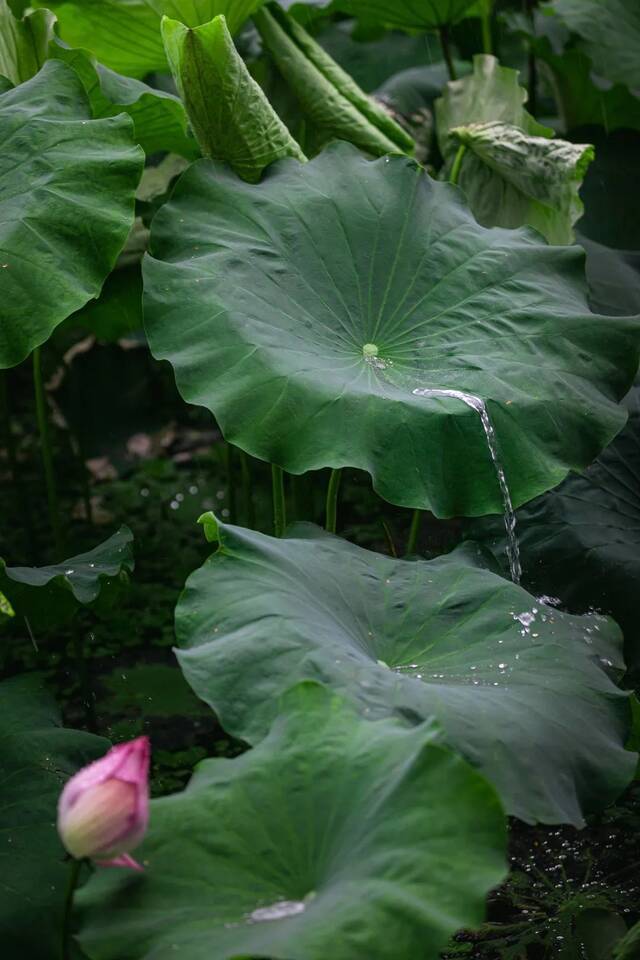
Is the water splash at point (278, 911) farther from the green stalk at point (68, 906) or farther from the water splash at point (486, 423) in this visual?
the water splash at point (486, 423)

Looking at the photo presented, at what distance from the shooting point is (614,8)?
3014mm

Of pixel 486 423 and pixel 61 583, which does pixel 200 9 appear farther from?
pixel 61 583

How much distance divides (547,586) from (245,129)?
98cm

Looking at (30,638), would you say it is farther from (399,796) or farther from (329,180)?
(399,796)

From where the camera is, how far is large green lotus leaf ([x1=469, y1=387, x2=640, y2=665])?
6.57 feet

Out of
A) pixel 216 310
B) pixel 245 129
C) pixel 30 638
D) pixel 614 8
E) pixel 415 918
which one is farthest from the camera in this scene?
pixel 614 8

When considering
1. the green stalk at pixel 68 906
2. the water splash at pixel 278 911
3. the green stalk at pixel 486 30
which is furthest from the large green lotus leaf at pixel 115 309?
the water splash at pixel 278 911

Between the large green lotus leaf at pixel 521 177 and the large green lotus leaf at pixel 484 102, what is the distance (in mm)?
115

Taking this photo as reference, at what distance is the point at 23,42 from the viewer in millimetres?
2102

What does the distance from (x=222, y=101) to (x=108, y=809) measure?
4.34 ft

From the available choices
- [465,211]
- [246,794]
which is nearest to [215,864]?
[246,794]

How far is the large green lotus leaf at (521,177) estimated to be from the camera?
2.23 meters

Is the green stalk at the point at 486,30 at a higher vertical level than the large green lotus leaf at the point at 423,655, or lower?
higher

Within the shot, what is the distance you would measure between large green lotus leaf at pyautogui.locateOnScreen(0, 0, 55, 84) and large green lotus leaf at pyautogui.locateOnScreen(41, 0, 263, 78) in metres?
0.23
